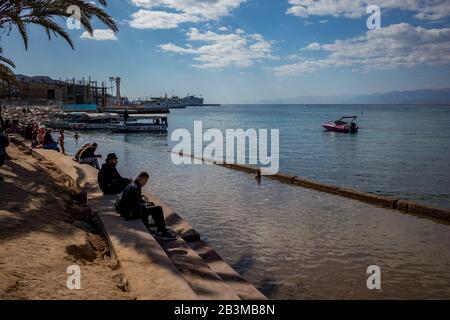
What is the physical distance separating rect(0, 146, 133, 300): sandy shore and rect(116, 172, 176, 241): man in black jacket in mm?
705

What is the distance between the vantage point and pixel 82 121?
2421 inches

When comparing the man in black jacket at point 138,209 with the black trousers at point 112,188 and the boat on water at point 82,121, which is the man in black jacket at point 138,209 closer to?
the black trousers at point 112,188

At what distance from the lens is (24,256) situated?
17.0ft

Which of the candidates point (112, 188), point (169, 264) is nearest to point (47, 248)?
point (169, 264)

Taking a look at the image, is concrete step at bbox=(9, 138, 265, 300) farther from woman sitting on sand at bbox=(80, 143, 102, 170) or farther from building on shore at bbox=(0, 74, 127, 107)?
building on shore at bbox=(0, 74, 127, 107)

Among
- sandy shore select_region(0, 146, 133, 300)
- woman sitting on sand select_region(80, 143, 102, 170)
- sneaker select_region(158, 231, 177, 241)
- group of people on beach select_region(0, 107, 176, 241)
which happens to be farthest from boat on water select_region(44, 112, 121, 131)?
sneaker select_region(158, 231, 177, 241)

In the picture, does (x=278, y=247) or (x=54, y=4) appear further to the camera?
(x=54, y=4)

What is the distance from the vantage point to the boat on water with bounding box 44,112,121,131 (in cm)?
5738

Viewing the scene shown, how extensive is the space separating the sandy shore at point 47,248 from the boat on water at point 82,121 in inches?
1964

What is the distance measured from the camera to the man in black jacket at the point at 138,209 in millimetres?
7223

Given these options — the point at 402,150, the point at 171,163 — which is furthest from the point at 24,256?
the point at 402,150

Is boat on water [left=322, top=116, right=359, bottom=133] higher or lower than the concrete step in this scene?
higher

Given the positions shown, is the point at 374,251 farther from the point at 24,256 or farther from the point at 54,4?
the point at 54,4
